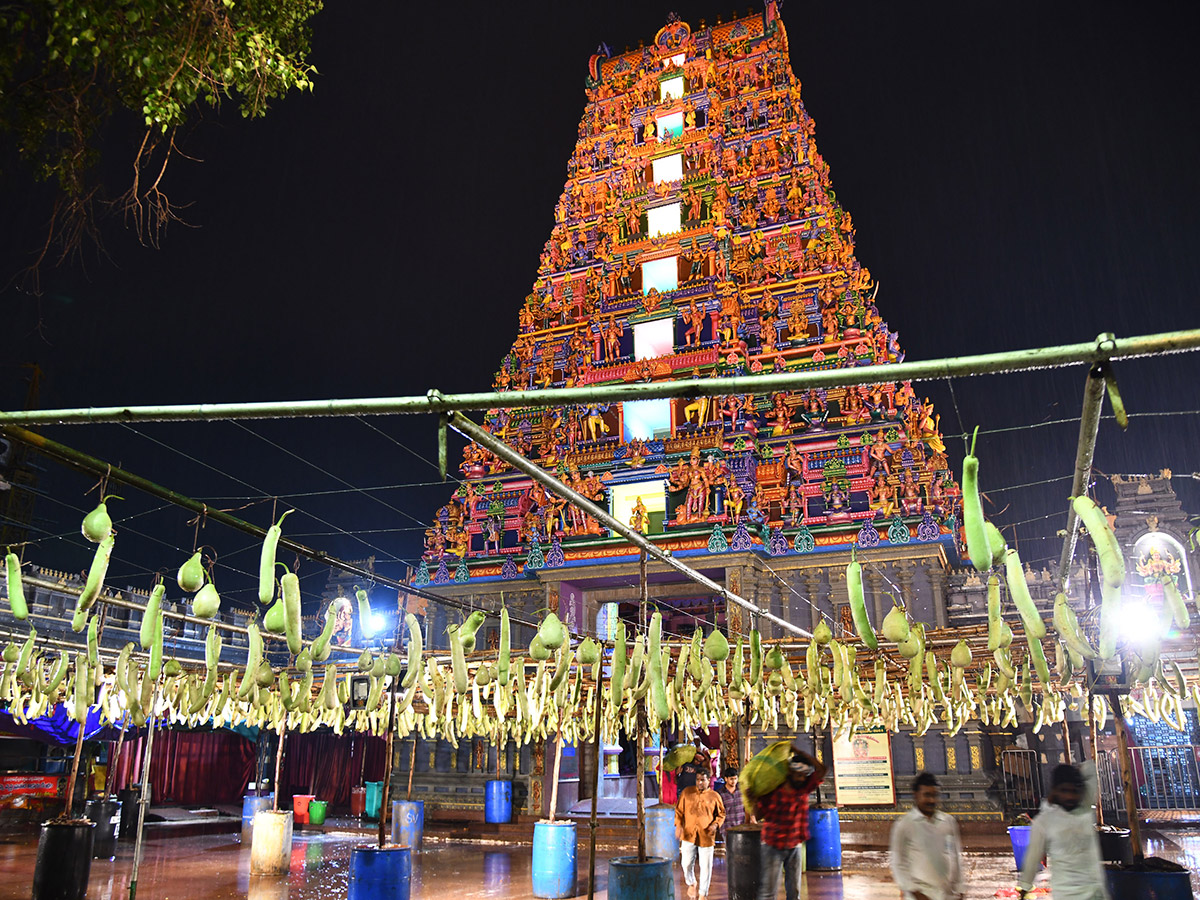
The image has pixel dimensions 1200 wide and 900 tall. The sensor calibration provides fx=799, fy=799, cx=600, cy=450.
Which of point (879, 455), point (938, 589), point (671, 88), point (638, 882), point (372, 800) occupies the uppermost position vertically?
point (671, 88)

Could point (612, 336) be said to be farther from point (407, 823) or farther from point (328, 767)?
point (328, 767)

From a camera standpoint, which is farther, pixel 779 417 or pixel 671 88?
pixel 671 88

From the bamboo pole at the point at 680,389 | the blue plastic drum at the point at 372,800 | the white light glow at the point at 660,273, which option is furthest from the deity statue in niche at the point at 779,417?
the bamboo pole at the point at 680,389

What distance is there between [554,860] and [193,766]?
78.2 feet

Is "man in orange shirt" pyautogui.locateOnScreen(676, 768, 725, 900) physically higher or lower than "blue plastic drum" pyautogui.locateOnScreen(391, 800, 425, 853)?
higher

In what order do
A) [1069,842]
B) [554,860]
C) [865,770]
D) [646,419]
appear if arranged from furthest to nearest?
[646,419] → [865,770] → [554,860] → [1069,842]

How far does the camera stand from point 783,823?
7.22 metres

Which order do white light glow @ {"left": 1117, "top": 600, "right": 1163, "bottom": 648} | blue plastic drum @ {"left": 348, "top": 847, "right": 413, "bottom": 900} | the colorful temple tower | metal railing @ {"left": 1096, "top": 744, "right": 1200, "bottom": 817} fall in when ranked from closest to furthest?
white light glow @ {"left": 1117, "top": 600, "right": 1163, "bottom": 648} < blue plastic drum @ {"left": 348, "top": 847, "right": 413, "bottom": 900} < metal railing @ {"left": 1096, "top": 744, "right": 1200, "bottom": 817} < the colorful temple tower

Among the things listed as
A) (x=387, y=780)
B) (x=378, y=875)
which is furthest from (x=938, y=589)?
(x=378, y=875)

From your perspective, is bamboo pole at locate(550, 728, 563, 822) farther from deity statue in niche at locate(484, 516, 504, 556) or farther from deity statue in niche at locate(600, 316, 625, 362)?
deity statue in niche at locate(600, 316, 625, 362)

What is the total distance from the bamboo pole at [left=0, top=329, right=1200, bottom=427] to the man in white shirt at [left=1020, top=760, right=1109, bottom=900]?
3.37 metres

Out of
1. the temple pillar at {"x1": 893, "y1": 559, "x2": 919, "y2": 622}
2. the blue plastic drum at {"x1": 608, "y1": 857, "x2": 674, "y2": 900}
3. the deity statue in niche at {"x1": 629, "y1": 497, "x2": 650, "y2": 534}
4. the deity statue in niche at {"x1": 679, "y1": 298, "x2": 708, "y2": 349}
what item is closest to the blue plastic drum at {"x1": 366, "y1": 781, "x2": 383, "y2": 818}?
the deity statue in niche at {"x1": 629, "y1": 497, "x2": 650, "y2": 534}

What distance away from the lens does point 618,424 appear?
86.0 feet

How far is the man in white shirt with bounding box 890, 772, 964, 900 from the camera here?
6.01 m
